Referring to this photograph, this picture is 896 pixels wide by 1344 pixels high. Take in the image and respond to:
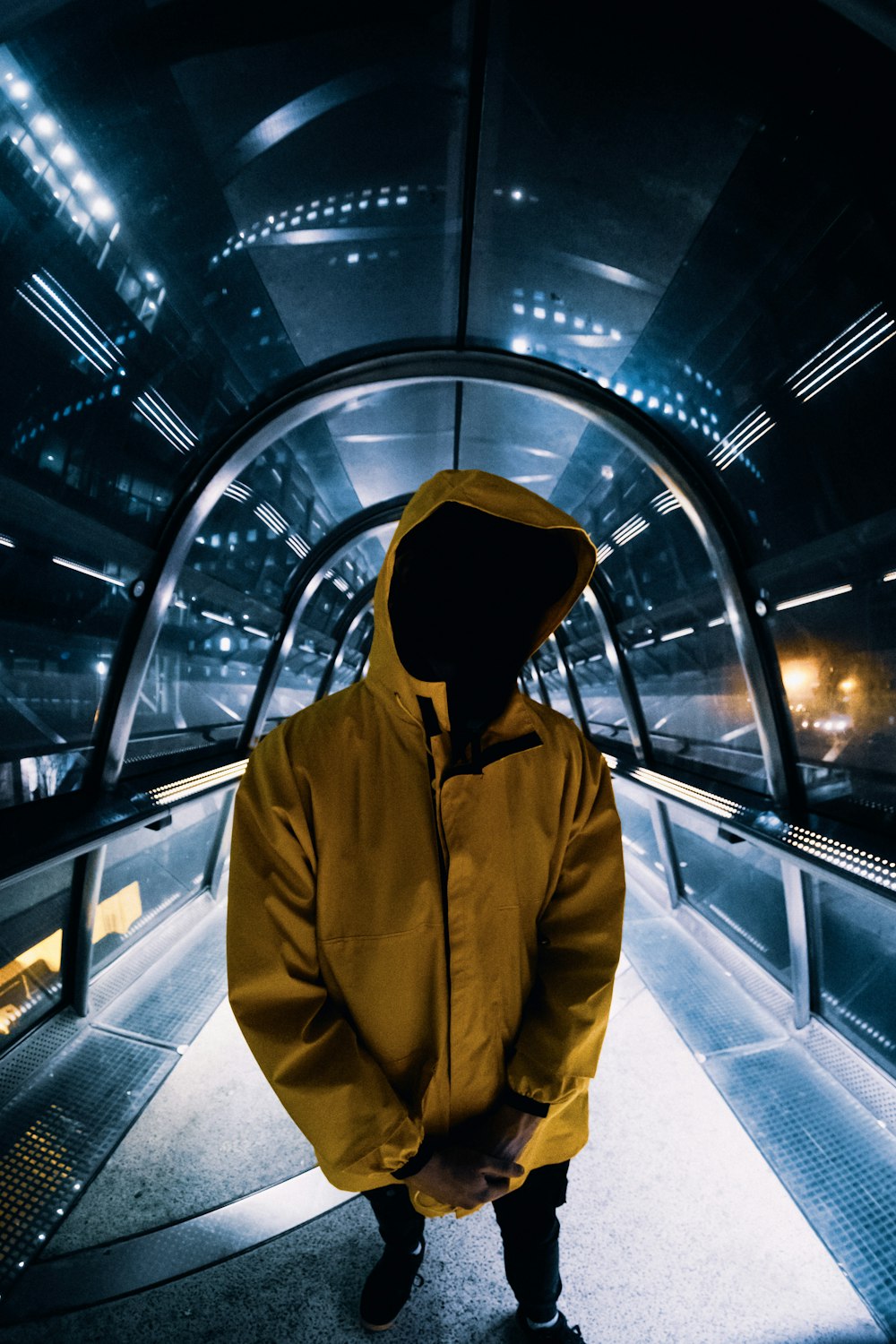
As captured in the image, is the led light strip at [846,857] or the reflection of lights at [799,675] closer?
the led light strip at [846,857]

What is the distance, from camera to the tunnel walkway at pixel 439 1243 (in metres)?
2.04

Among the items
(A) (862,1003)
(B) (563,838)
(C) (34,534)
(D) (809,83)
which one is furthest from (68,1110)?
(D) (809,83)

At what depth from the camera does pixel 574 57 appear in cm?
194

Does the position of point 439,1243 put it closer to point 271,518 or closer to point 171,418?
point 171,418

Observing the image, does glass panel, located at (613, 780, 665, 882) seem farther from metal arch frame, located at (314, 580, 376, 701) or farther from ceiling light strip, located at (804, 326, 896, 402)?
metal arch frame, located at (314, 580, 376, 701)

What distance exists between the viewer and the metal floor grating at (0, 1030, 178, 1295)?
2412 millimetres

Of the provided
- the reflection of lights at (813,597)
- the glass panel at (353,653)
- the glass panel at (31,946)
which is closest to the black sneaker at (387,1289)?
the glass panel at (31,946)

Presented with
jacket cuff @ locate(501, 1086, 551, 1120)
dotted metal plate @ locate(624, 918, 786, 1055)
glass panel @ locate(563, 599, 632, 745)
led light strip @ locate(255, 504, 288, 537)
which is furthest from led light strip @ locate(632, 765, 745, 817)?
led light strip @ locate(255, 504, 288, 537)

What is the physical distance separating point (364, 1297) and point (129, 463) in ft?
13.1

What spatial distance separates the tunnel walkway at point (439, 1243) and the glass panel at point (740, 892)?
3.54ft

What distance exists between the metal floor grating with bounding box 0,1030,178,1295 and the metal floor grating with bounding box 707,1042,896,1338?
322 cm

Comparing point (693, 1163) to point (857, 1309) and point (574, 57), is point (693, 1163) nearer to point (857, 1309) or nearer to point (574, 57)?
point (857, 1309)

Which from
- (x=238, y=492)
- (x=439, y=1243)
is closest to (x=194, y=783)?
(x=238, y=492)

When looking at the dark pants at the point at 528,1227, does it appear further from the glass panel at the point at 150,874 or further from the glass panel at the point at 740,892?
the glass panel at the point at 150,874
